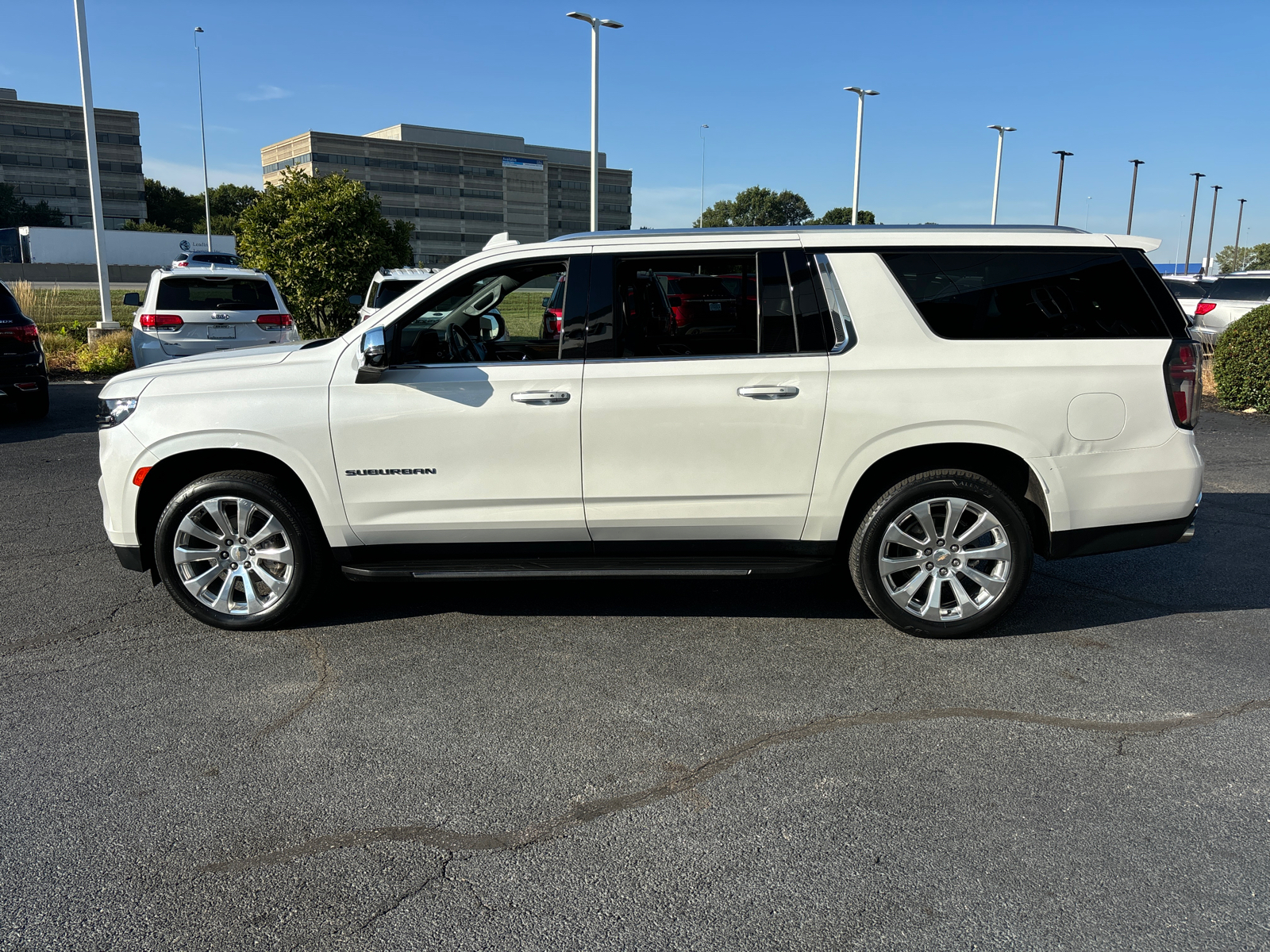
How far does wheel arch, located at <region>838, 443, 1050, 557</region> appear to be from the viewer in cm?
473

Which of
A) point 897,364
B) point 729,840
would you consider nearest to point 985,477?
point 897,364

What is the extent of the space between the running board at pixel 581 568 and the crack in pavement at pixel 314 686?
40 cm

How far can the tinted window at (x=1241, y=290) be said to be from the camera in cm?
1967

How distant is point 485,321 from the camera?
493 cm

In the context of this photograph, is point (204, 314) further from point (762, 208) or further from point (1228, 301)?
point (762, 208)

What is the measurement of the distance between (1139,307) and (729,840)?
10.8 ft

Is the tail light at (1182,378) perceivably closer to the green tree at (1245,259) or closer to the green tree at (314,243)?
the green tree at (314,243)

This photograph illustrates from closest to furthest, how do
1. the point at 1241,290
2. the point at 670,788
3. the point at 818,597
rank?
the point at 670,788
the point at 818,597
the point at 1241,290

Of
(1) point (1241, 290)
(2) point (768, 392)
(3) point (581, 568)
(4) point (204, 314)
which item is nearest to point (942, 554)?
(2) point (768, 392)

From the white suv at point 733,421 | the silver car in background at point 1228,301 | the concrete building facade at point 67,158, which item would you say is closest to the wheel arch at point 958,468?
the white suv at point 733,421

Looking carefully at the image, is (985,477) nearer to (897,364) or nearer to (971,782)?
(897,364)

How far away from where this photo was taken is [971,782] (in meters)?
3.38

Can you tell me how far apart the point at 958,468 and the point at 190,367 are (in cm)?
389

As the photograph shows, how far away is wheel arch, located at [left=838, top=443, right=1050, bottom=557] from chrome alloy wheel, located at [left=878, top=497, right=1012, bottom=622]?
7.9 inches
